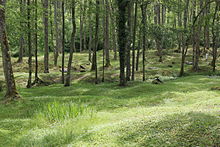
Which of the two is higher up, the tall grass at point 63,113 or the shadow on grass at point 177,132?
the shadow on grass at point 177,132

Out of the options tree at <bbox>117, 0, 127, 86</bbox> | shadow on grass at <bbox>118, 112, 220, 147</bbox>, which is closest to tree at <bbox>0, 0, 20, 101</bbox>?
tree at <bbox>117, 0, 127, 86</bbox>

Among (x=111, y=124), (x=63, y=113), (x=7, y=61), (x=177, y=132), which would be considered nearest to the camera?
(x=177, y=132)

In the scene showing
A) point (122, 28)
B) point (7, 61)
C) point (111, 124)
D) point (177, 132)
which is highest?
point (122, 28)

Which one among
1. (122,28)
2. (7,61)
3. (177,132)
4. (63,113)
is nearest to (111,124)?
(63,113)

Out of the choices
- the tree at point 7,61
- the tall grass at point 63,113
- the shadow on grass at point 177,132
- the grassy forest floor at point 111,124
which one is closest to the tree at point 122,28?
the grassy forest floor at point 111,124

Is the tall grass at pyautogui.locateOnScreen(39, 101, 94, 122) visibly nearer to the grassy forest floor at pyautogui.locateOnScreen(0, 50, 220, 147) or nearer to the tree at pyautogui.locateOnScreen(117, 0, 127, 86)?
the grassy forest floor at pyautogui.locateOnScreen(0, 50, 220, 147)

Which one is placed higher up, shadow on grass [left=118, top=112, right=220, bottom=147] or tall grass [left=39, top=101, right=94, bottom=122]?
shadow on grass [left=118, top=112, right=220, bottom=147]

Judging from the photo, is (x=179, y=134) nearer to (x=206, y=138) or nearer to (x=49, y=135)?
(x=206, y=138)

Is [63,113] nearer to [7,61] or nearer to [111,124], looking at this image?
[111,124]

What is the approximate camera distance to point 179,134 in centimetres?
605

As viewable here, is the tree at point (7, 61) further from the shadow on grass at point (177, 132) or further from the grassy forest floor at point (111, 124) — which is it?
the shadow on grass at point (177, 132)

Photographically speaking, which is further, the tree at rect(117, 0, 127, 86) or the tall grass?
the tree at rect(117, 0, 127, 86)

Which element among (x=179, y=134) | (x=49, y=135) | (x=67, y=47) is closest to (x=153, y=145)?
(x=179, y=134)

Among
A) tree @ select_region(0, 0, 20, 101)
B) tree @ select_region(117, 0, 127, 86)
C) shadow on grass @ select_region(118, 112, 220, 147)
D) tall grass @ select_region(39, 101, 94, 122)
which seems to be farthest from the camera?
tree @ select_region(117, 0, 127, 86)
